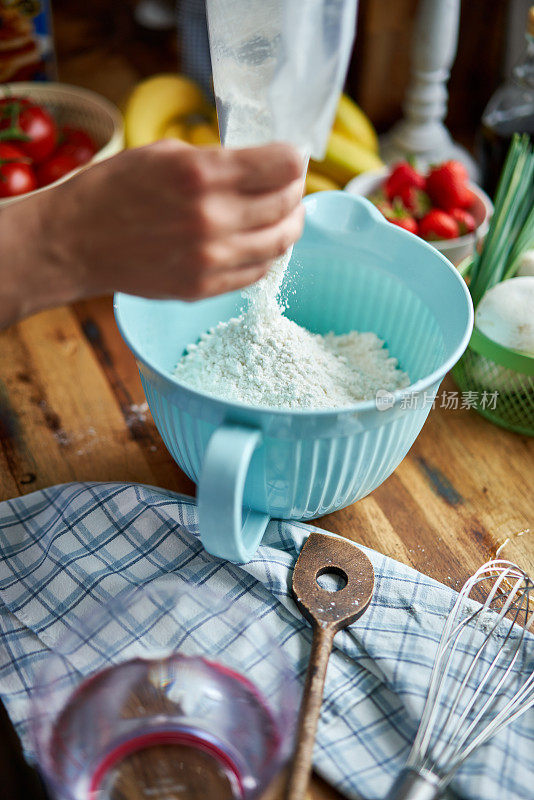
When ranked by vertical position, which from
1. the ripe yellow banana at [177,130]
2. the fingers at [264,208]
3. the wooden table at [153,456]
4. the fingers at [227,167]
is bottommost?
the wooden table at [153,456]

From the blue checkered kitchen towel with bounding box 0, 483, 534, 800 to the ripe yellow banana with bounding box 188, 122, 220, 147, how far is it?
22.3 inches

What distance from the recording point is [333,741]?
498 mm

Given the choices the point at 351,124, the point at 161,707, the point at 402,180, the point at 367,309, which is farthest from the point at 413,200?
the point at 161,707

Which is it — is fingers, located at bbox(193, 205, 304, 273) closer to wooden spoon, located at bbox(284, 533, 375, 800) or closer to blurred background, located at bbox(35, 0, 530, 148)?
wooden spoon, located at bbox(284, 533, 375, 800)

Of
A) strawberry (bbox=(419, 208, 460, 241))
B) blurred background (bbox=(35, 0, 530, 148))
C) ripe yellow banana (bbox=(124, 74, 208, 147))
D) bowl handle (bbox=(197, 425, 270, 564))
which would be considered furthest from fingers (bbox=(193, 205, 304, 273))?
blurred background (bbox=(35, 0, 530, 148))

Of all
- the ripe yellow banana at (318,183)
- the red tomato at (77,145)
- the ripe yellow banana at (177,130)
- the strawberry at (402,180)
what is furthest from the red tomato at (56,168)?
the strawberry at (402,180)

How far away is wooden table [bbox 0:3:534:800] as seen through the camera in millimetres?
649

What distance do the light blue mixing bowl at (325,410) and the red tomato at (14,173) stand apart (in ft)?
1.05

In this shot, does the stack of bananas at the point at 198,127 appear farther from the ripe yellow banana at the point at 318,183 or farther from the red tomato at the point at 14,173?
the red tomato at the point at 14,173

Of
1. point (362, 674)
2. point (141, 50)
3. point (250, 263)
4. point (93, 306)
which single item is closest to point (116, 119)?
point (93, 306)

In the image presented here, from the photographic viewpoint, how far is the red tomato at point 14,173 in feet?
2.82

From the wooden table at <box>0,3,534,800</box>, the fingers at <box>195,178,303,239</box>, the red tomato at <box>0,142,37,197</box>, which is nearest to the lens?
the fingers at <box>195,178,303,239</box>

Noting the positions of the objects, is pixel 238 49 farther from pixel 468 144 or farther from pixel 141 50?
pixel 141 50

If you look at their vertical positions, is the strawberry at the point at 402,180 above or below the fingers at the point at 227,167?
below
